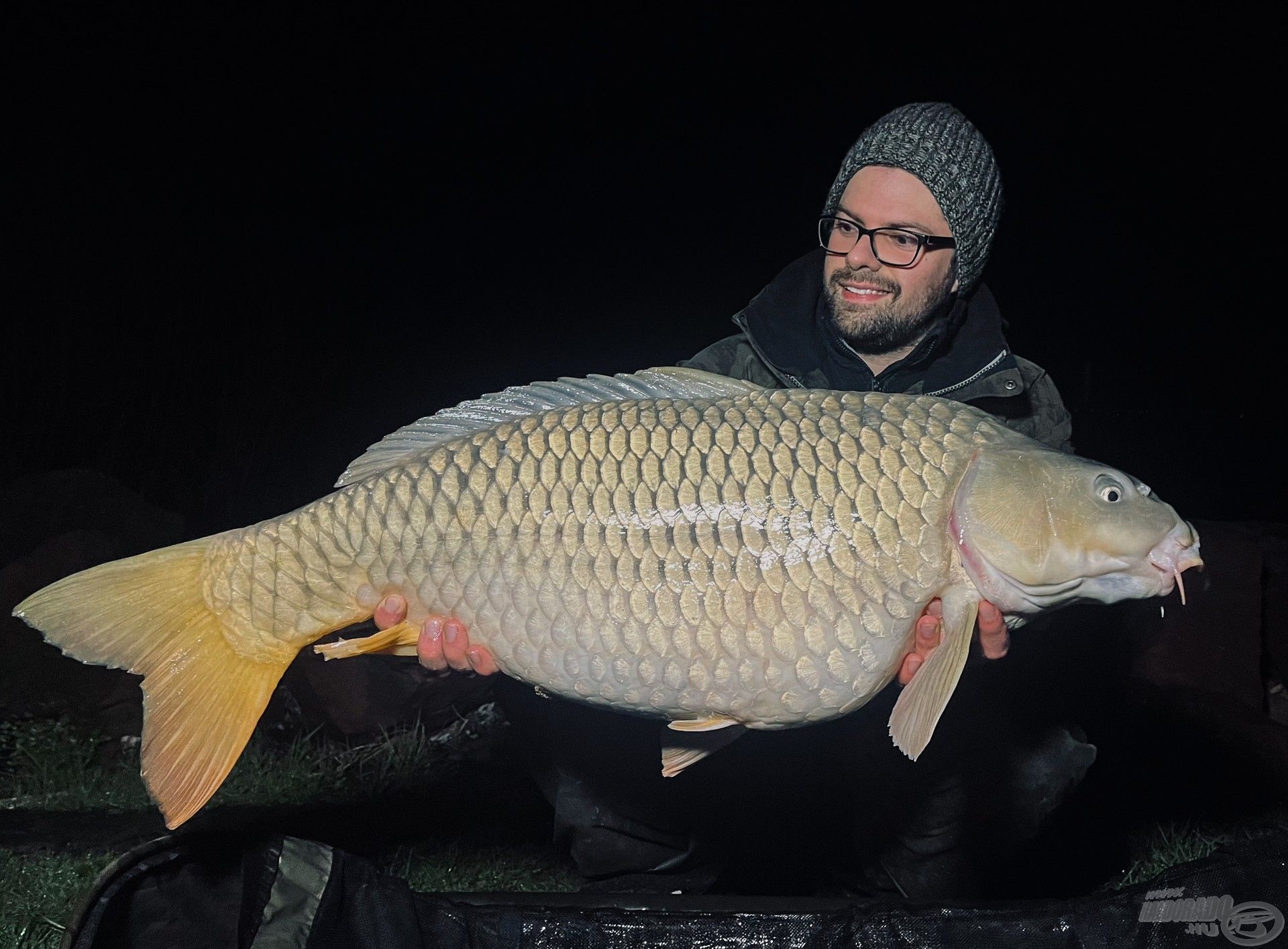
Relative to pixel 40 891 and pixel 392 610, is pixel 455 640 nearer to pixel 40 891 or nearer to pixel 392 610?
pixel 392 610

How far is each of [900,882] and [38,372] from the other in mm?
3511

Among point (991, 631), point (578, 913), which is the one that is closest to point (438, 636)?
point (578, 913)

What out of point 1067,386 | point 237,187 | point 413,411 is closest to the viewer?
point 413,411

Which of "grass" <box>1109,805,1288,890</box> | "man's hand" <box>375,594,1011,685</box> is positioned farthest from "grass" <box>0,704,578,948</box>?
"grass" <box>1109,805,1288,890</box>

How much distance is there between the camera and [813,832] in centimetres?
229

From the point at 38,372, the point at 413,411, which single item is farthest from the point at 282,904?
the point at 413,411

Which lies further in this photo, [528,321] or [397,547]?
[528,321]

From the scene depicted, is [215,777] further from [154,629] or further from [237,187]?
[237,187]

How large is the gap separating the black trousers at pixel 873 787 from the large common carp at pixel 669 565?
617 mm

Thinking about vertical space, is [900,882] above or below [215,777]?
below

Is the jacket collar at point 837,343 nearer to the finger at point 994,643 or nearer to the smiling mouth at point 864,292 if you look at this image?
the smiling mouth at point 864,292

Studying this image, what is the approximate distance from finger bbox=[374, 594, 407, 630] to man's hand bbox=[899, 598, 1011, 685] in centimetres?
63

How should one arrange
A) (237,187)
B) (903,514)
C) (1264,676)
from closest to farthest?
(903,514), (1264,676), (237,187)

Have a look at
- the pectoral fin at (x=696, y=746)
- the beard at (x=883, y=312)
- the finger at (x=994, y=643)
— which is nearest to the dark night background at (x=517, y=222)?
the beard at (x=883, y=312)
